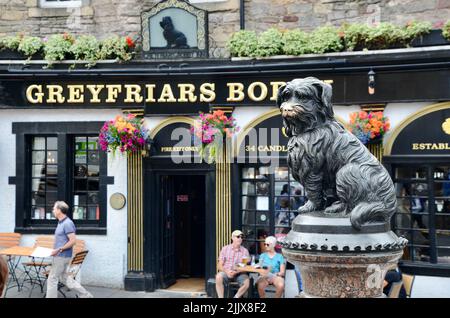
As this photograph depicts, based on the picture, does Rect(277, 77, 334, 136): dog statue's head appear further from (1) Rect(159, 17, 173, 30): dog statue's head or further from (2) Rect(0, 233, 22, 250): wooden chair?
(2) Rect(0, 233, 22, 250): wooden chair

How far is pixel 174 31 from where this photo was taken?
10891 millimetres

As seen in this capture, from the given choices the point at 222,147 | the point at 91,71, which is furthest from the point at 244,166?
the point at 91,71

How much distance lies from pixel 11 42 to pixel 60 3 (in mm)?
1278

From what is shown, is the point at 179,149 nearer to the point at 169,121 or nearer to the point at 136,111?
the point at 169,121

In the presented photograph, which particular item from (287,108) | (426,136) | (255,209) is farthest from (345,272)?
(255,209)

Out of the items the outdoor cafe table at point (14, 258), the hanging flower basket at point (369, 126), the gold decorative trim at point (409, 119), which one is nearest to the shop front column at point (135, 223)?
the outdoor cafe table at point (14, 258)

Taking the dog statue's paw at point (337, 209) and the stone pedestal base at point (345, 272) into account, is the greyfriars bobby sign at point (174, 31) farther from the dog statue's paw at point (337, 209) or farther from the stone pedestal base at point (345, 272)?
the stone pedestal base at point (345, 272)

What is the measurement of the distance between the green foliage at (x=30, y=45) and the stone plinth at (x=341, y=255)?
8.53 metres

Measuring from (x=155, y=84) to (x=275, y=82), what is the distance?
2.25 metres

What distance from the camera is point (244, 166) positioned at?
10.7 meters

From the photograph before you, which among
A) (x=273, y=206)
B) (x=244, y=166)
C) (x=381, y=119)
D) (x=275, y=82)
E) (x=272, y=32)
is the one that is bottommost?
(x=273, y=206)

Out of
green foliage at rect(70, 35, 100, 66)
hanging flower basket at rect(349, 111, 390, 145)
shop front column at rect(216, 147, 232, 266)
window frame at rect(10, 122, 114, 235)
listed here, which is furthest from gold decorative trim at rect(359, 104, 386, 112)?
green foliage at rect(70, 35, 100, 66)
